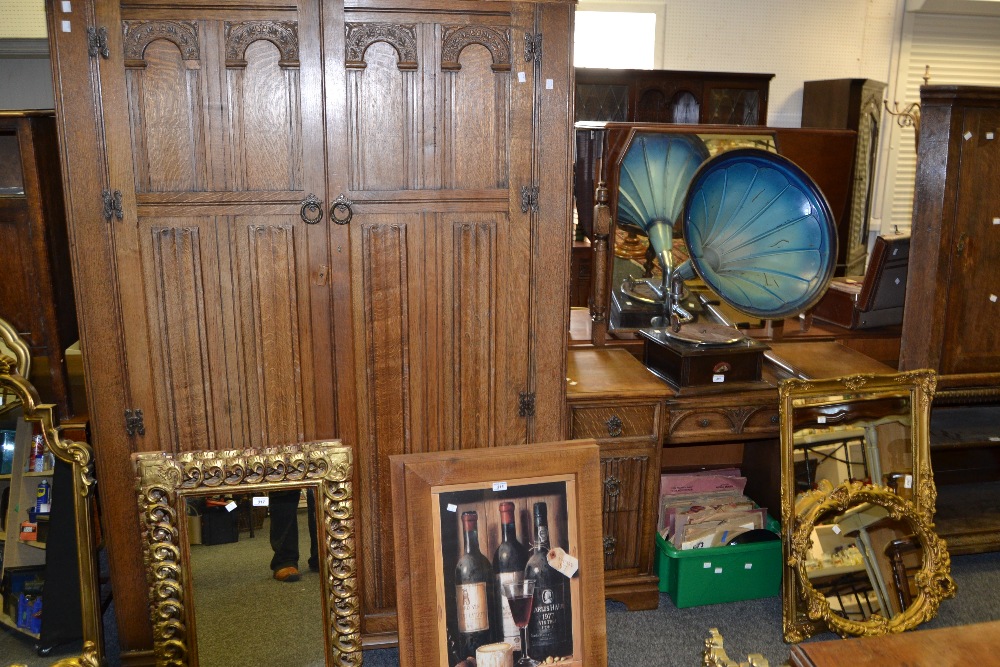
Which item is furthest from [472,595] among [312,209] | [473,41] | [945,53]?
[945,53]

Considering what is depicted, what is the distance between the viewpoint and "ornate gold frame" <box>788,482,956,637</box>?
2.65 meters

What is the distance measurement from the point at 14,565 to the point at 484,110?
1.94m

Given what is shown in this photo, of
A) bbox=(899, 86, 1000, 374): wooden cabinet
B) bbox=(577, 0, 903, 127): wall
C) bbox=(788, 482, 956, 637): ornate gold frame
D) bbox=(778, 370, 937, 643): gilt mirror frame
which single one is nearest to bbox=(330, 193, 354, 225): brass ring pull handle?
bbox=(778, 370, 937, 643): gilt mirror frame

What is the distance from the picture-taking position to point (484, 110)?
226 centimetres

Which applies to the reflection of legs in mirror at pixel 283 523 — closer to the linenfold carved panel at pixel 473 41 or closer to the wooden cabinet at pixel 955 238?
the linenfold carved panel at pixel 473 41

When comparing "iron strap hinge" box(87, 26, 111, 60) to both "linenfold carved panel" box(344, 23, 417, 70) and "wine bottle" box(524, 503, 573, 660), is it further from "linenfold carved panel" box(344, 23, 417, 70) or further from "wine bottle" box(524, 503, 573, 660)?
"wine bottle" box(524, 503, 573, 660)

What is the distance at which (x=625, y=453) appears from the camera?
107 inches

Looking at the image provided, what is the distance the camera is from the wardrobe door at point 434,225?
220 centimetres

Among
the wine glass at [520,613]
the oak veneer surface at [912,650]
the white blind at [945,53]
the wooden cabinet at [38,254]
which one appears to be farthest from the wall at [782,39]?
the oak veneer surface at [912,650]

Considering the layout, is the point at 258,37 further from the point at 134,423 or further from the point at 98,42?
the point at 134,423

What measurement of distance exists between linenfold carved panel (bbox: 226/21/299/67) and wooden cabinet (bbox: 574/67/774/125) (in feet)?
13.4

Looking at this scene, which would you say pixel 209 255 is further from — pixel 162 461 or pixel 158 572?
pixel 158 572

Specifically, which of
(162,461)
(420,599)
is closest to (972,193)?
(420,599)

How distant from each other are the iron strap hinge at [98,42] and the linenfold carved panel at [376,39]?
594mm
